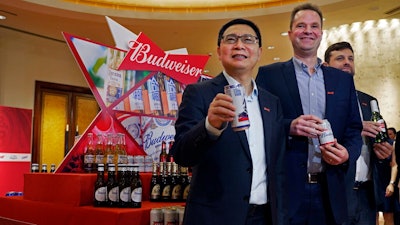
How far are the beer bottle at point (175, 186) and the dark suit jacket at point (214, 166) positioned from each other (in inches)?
52.7

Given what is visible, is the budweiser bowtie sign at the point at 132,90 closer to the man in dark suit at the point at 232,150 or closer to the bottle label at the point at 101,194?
the bottle label at the point at 101,194

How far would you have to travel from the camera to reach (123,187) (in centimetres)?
241

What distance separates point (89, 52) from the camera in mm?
2838

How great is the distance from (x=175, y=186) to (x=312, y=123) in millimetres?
1420

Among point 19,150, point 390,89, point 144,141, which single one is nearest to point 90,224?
point 144,141

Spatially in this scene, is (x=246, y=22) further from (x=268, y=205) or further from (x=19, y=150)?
(x=19, y=150)

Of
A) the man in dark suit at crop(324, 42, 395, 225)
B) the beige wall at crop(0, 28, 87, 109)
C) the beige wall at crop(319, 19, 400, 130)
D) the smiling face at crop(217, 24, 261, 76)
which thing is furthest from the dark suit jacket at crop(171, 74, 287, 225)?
the beige wall at crop(0, 28, 87, 109)

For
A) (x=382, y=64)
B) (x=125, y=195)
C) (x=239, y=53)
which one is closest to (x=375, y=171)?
(x=239, y=53)

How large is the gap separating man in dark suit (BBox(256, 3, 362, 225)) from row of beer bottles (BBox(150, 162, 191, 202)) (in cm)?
113

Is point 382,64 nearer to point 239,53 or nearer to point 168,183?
point 168,183

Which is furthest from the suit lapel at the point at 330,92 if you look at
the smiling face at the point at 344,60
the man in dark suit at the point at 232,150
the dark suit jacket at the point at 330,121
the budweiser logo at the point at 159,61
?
the budweiser logo at the point at 159,61

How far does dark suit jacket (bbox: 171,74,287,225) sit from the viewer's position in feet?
4.61

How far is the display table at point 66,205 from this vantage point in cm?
227

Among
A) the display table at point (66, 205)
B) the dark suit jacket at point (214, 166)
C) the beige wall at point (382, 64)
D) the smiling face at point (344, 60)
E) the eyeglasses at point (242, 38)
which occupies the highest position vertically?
the beige wall at point (382, 64)
